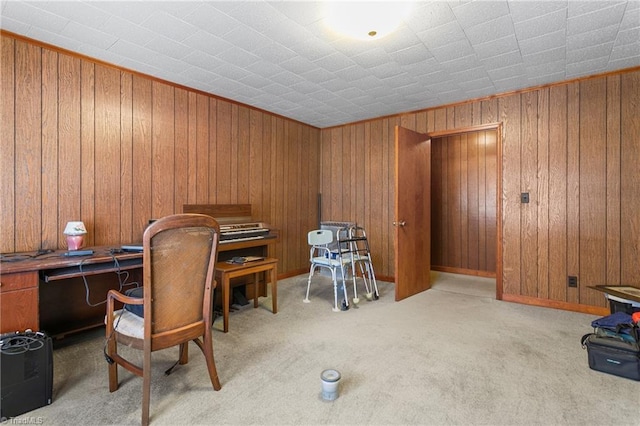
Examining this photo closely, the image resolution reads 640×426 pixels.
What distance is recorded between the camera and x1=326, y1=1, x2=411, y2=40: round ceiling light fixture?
7.04ft

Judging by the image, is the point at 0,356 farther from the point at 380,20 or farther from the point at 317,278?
the point at 317,278

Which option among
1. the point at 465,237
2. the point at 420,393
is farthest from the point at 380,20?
the point at 465,237

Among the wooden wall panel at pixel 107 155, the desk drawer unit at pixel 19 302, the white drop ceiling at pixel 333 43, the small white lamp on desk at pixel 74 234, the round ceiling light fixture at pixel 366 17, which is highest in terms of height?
the white drop ceiling at pixel 333 43

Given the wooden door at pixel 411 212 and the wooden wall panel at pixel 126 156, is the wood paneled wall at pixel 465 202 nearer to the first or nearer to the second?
the wooden door at pixel 411 212

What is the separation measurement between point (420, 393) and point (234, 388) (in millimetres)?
1138

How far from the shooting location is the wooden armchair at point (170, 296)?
1.66m

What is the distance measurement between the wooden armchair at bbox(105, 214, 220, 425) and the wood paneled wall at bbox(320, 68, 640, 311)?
3.52 metres

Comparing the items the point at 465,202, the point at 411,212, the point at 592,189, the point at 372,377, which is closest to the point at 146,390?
the point at 372,377

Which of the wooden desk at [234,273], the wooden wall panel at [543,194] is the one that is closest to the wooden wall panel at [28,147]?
the wooden desk at [234,273]

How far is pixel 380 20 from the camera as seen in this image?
2.31 metres

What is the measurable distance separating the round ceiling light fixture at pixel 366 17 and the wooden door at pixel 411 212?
151 cm

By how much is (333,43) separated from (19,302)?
2835 millimetres

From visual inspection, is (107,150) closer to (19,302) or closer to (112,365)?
(19,302)

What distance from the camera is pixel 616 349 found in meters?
2.15
